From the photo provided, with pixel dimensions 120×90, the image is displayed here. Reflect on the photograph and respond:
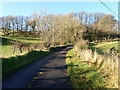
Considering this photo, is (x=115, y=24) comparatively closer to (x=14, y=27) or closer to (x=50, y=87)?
(x=14, y=27)

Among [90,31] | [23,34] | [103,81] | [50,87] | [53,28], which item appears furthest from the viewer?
[23,34]

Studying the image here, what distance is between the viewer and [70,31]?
4622 centimetres

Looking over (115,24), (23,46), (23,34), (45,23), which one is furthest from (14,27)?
(23,46)

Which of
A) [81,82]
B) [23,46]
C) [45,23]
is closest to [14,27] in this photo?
[45,23]

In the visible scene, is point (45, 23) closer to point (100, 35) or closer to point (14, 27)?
point (100, 35)

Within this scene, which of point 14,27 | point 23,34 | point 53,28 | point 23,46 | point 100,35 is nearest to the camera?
point 23,46

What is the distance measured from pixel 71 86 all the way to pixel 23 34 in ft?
237

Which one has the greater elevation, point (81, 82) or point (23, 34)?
point (23, 34)

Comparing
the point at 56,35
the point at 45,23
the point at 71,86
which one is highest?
the point at 45,23

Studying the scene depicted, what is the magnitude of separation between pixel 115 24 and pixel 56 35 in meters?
30.7

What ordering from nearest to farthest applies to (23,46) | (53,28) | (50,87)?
(50,87), (23,46), (53,28)

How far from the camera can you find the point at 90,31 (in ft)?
177

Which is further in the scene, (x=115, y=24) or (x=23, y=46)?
(x=115, y=24)

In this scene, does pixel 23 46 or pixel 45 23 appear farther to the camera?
A: pixel 45 23
